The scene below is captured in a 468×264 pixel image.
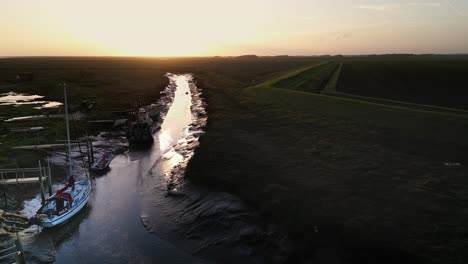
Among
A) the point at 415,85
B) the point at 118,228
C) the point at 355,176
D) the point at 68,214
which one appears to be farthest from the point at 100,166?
the point at 415,85

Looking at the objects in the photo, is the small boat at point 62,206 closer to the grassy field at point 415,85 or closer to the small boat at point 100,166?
the small boat at point 100,166

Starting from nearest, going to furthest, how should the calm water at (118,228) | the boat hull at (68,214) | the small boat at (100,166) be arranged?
the calm water at (118,228), the boat hull at (68,214), the small boat at (100,166)

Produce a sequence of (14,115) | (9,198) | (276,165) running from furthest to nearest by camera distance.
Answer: (14,115) < (276,165) < (9,198)

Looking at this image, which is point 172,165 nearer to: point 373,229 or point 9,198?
point 9,198

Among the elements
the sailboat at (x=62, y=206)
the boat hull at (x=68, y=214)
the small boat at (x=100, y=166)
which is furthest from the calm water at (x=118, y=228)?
the small boat at (x=100, y=166)

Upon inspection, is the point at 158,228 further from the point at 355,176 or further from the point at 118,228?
the point at 355,176

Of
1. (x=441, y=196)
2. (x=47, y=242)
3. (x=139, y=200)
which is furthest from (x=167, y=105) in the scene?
(x=441, y=196)

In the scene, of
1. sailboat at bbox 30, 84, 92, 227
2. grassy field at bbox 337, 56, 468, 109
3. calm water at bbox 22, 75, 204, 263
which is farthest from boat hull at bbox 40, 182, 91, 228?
grassy field at bbox 337, 56, 468, 109
